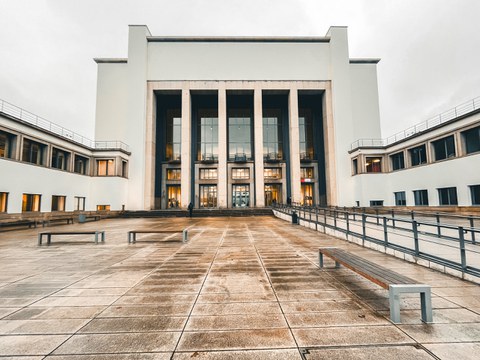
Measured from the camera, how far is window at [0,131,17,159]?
62.7ft

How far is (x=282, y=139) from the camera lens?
41.1 metres

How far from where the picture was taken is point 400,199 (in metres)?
29.8

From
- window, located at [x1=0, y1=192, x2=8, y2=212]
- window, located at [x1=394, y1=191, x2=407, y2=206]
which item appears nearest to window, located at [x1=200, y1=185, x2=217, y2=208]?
window, located at [x1=0, y1=192, x2=8, y2=212]

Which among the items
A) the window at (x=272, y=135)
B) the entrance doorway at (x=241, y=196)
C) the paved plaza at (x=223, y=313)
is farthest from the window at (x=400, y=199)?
the paved plaza at (x=223, y=313)

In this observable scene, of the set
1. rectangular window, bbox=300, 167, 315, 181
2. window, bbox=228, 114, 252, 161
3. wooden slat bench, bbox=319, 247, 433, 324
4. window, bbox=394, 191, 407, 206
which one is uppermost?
window, bbox=228, 114, 252, 161

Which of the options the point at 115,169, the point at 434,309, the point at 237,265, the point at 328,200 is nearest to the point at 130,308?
the point at 237,265

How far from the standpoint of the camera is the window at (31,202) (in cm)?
2061

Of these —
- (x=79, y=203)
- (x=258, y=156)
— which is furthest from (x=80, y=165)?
(x=258, y=156)

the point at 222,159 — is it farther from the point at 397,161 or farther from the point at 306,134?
the point at 397,161

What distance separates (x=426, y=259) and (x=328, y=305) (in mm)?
3723

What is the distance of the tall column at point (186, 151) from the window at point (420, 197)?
28132mm

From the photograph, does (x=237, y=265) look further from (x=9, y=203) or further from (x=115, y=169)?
(x=115, y=169)

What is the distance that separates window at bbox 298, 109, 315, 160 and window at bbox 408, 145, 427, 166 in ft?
47.4

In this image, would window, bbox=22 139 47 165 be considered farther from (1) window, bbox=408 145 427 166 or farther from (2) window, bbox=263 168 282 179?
(1) window, bbox=408 145 427 166
